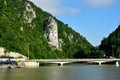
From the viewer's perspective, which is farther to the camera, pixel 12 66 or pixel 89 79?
pixel 12 66

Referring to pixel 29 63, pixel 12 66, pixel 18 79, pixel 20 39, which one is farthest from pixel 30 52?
pixel 18 79

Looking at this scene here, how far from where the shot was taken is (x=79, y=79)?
77.1 meters

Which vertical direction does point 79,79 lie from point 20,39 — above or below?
below

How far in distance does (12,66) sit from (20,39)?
4731cm

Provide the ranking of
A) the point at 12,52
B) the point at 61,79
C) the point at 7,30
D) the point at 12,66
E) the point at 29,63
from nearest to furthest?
1. the point at 61,79
2. the point at 12,66
3. the point at 29,63
4. the point at 12,52
5. the point at 7,30

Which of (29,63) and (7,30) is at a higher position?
(7,30)

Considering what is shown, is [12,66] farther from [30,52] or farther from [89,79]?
[89,79]

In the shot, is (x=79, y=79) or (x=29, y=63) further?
(x=29, y=63)

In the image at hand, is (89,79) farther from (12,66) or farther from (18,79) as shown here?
(12,66)

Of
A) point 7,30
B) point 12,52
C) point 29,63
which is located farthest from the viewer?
point 7,30

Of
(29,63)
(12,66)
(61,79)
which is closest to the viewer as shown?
(61,79)

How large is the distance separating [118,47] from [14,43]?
4352cm

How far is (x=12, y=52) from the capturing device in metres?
183

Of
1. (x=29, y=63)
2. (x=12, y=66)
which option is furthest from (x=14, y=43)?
(x=12, y=66)
